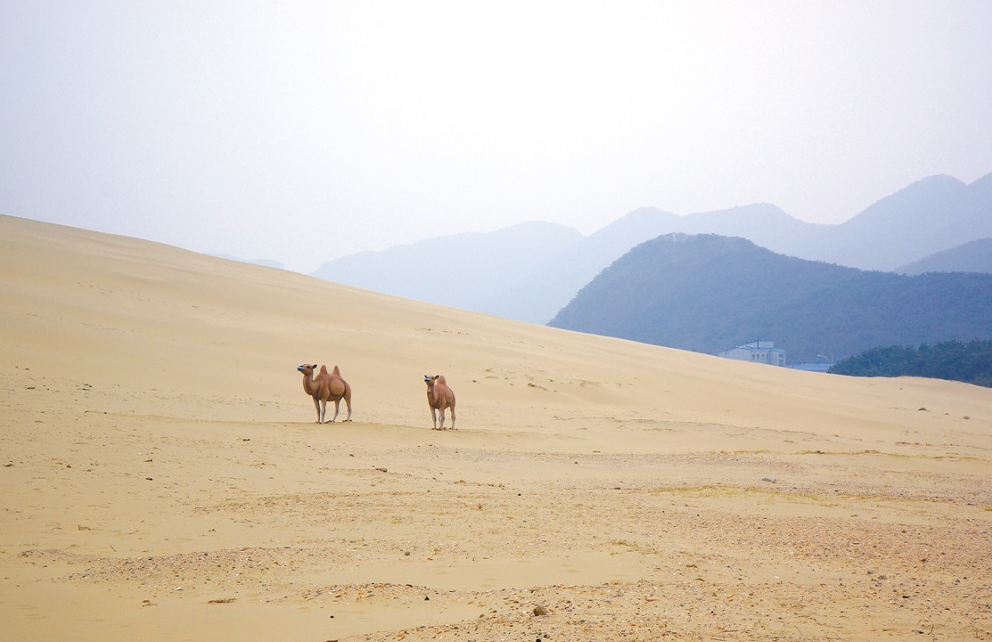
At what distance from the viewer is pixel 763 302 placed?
110m

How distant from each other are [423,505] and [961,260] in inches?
6050

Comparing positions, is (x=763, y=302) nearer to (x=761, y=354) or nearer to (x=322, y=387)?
(x=761, y=354)

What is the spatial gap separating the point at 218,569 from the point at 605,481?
6047 millimetres

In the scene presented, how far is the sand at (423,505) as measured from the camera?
4703 mm

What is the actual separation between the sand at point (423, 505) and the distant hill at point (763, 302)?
77926 millimetres

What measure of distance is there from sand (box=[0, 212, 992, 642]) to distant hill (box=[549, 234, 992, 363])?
77926 mm

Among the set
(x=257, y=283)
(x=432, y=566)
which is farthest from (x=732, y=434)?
(x=257, y=283)

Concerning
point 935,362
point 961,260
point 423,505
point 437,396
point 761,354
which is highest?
point 961,260

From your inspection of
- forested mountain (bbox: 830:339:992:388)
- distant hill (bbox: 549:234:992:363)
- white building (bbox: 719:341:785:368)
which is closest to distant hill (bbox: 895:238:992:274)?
distant hill (bbox: 549:234:992:363)

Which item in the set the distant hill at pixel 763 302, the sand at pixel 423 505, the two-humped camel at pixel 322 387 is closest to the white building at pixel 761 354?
the distant hill at pixel 763 302

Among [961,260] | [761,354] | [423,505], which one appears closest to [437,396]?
[423,505]

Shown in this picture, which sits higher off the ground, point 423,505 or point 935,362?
point 935,362

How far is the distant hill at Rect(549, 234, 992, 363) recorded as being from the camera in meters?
89.8

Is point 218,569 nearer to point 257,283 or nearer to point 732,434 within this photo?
point 732,434
